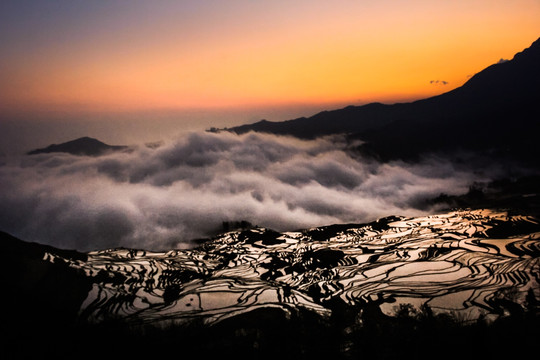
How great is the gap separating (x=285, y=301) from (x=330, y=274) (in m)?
28.4

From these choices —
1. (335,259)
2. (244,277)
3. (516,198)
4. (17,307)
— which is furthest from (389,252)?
(516,198)

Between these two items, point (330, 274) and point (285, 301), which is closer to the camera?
point (285, 301)

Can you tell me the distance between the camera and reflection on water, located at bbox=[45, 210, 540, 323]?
71875mm

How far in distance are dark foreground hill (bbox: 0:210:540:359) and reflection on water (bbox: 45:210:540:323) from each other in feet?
1.64

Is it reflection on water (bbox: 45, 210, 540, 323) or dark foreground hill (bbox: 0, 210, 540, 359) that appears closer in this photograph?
dark foreground hill (bbox: 0, 210, 540, 359)

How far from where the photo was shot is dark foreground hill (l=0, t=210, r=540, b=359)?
178 ft

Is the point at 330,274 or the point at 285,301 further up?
the point at 285,301

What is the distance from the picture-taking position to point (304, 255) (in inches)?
4906

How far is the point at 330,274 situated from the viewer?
10119cm

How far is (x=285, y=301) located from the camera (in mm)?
77688

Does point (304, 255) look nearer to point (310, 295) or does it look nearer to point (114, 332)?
point (310, 295)

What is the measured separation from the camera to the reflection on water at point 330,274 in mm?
71875

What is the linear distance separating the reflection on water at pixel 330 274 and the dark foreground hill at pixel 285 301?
0.50 meters

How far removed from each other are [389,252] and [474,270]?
30.0 meters
